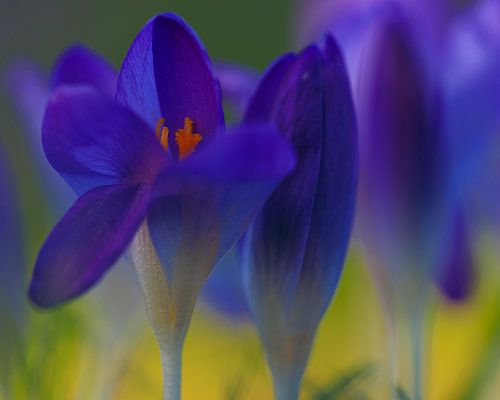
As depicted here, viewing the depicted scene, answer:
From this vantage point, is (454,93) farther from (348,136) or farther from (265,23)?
(265,23)

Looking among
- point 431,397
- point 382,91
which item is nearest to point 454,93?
point 382,91

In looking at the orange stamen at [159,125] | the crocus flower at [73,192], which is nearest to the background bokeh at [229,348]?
the crocus flower at [73,192]

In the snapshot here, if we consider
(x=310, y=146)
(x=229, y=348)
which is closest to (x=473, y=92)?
(x=310, y=146)

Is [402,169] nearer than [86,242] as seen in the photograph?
No

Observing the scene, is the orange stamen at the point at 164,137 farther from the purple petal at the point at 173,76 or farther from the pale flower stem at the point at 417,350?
the pale flower stem at the point at 417,350

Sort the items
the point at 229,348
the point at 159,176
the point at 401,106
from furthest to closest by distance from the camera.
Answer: the point at 229,348 < the point at 401,106 < the point at 159,176

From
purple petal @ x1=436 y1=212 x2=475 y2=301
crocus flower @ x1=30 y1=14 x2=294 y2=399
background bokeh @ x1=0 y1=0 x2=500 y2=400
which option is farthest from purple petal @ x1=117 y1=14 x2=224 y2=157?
purple petal @ x1=436 y1=212 x2=475 y2=301

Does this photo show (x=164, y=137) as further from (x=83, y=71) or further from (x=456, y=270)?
(x=456, y=270)
